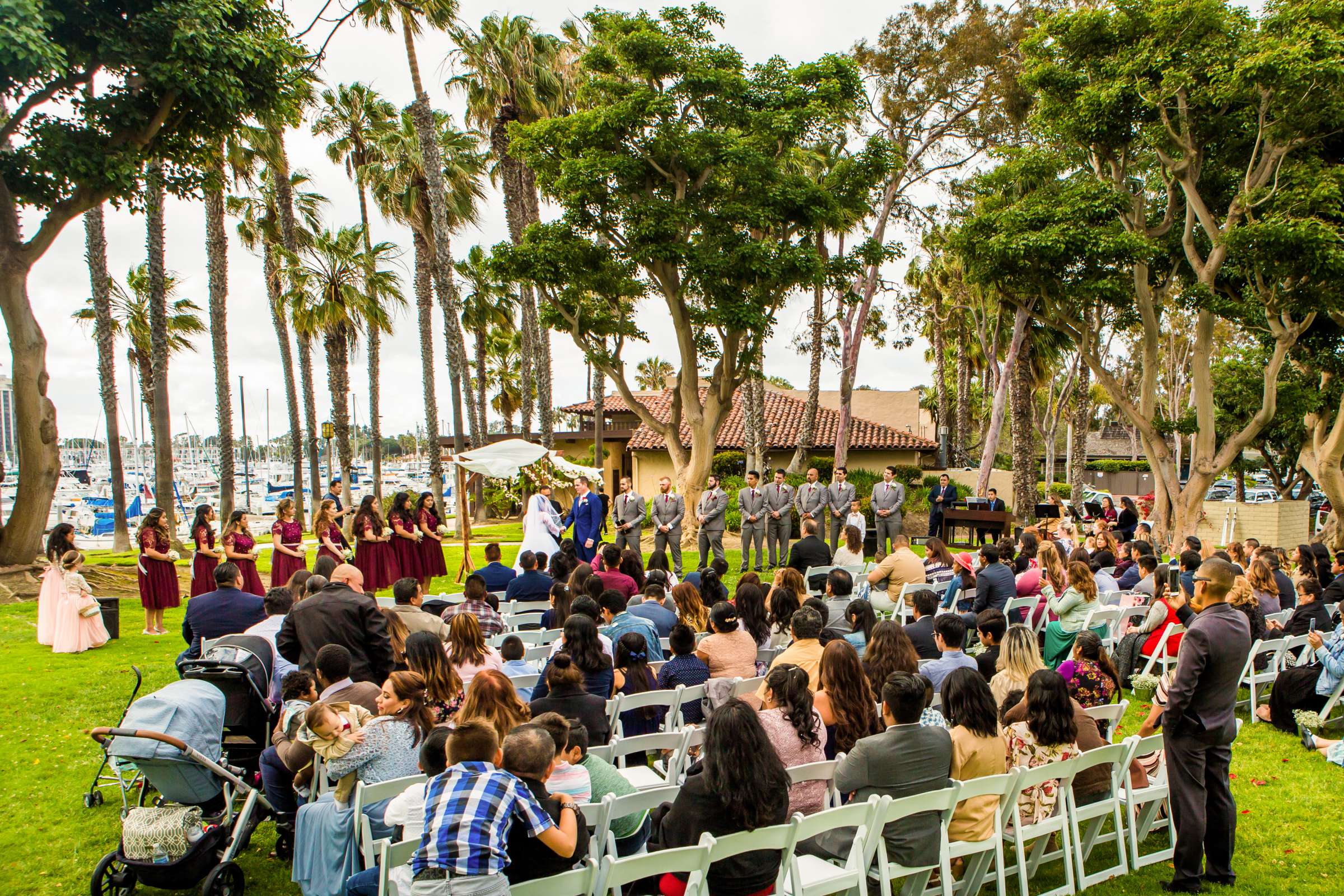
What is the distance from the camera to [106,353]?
22531 mm

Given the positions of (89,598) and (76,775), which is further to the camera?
(89,598)

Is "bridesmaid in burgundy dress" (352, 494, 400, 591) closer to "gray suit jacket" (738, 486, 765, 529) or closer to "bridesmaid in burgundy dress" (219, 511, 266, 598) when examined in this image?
"bridesmaid in burgundy dress" (219, 511, 266, 598)

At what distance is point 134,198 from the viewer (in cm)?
1388

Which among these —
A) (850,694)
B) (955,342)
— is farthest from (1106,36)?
(955,342)

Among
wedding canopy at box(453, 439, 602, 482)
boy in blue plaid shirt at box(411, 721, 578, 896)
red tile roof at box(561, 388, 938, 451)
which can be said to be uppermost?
red tile roof at box(561, 388, 938, 451)

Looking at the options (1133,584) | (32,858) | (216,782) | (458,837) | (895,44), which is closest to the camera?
(458,837)

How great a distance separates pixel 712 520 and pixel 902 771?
34.6 feet

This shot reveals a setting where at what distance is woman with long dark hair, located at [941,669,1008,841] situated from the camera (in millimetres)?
4375

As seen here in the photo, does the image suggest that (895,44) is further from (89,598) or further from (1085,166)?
(89,598)

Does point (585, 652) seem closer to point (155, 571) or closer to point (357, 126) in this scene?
point (155, 571)

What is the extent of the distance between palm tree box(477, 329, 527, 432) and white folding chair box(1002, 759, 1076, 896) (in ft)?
A: 144

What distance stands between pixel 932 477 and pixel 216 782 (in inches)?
1040

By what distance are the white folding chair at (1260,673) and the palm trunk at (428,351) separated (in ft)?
76.8

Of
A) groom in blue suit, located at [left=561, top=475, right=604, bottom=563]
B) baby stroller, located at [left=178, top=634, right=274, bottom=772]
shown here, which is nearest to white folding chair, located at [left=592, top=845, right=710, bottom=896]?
baby stroller, located at [left=178, top=634, right=274, bottom=772]
